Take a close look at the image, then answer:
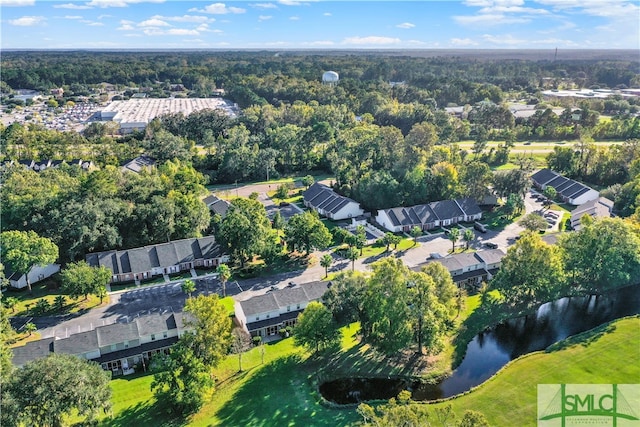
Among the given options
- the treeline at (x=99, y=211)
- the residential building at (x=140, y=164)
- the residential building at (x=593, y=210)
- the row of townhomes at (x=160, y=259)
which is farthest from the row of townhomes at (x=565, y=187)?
the residential building at (x=140, y=164)

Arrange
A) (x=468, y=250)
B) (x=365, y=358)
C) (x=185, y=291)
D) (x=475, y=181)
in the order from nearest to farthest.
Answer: (x=365, y=358) < (x=185, y=291) < (x=468, y=250) < (x=475, y=181)

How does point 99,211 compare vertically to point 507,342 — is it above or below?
above

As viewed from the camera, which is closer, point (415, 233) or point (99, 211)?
point (99, 211)

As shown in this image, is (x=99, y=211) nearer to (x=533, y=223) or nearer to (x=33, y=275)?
(x=33, y=275)

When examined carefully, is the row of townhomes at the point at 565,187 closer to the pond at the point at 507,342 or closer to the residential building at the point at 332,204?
the pond at the point at 507,342

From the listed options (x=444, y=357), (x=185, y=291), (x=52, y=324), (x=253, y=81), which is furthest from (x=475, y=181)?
(x=253, y=81)

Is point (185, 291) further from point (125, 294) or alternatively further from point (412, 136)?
point (412, 136)

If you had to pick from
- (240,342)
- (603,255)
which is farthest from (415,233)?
(240,342)
